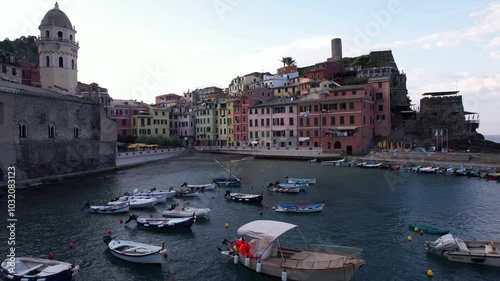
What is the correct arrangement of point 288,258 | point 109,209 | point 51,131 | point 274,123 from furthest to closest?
1. point 274,123
2. point 51,131
3. point 109,209
4. point 288,258

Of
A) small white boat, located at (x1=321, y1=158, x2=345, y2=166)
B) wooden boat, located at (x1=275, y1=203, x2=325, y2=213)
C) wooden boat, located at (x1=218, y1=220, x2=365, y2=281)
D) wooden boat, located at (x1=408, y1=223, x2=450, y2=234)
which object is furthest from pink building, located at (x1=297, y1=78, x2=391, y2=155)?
wooden boat, located at (x1=218, y1=220, x2=365, y2=281)

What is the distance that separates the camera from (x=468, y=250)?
19562mm

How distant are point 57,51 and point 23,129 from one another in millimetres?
23075

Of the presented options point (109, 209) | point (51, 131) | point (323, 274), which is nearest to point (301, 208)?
point (323, 274)

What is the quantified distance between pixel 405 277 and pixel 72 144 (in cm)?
5015

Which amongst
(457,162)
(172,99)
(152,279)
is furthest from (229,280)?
(172,99)

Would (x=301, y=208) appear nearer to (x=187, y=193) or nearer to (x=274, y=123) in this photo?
(x=187, y=193)

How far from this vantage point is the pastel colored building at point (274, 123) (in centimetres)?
7912

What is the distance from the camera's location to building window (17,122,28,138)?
148 feet

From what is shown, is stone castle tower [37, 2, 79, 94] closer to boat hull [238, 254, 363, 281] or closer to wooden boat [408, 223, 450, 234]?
boat hull [238, 254, 363, 281]

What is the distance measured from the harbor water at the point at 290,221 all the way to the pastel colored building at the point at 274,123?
102 ft

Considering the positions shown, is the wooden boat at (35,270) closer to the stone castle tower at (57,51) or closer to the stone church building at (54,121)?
the stone church building at (54,121)

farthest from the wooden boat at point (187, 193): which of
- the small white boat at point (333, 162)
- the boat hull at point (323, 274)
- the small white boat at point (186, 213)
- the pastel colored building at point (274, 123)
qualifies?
the pastel colored building at point (274, 123)

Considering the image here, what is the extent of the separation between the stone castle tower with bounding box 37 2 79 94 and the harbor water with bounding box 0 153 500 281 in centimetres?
2547
